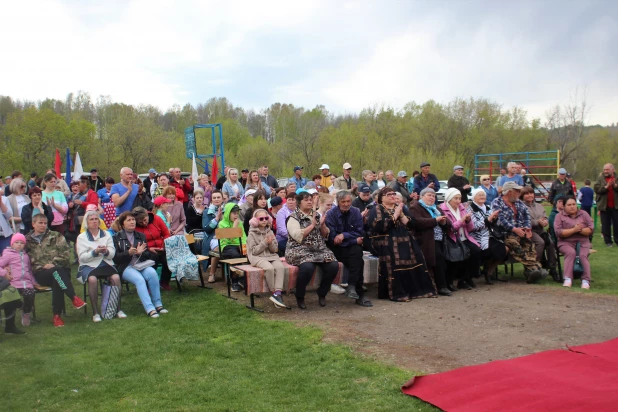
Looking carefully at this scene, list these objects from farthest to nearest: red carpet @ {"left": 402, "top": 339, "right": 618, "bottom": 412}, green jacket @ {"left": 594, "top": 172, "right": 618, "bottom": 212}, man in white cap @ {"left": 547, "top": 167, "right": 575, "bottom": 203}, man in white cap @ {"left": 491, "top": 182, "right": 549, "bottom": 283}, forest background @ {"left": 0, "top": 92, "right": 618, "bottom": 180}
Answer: forest background @ {"left": 0, "top": 92, "right": 618, "bottom": 180}, man in white cap @ {"left": 547, "top": 167, "right": 575, "bottom": 203}, green jacket @ {"left": 594, "top": 172, "right": 618, "bottom": 212}, man in white cap @ {"left": 491, "top": 182, "right": 549, "bottom": 283}, red carpet @ {"left": 402, "top": 339, "right": 618, "bottom": 412}

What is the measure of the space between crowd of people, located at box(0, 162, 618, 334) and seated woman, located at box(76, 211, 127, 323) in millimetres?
14

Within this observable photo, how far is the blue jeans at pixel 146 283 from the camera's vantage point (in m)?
7.59

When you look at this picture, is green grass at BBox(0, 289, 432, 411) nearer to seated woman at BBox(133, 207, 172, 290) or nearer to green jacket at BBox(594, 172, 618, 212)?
seated woman at BBox(133, 207, 172, 290)

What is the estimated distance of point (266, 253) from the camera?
320 inches

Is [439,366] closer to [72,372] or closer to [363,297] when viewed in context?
[363,297]

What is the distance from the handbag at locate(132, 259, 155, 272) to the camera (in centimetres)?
785

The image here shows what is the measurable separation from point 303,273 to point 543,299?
3.52m

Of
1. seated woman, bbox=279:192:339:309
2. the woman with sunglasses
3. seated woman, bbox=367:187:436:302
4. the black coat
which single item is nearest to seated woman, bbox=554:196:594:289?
seated woman, bbox=367:187:436:302

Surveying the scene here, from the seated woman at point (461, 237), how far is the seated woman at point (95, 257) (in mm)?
5124

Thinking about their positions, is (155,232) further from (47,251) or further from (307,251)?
(307,251)

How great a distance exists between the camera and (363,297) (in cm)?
784

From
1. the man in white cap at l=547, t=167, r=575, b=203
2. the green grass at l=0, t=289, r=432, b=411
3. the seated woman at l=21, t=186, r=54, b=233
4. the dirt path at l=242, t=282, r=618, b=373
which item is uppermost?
the man in white cap at l=547, t=167, r=575, b=203

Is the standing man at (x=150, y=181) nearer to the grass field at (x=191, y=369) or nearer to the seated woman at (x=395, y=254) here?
the grass field at (x=191, y=369)

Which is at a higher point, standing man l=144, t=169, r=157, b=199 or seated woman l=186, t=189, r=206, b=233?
standing man l=144, t=169, r=157, b=199
